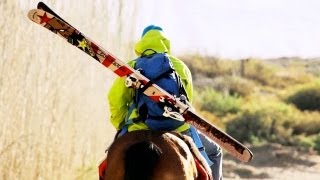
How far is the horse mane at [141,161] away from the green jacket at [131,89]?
0.78 metres

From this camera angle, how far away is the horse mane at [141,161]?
4578mm

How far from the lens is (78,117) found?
7793 millimetres

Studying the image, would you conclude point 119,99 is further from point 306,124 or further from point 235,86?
point 235,86

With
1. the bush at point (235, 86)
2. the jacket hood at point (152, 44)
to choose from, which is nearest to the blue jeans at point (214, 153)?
the jacket hood at point (152, 44)

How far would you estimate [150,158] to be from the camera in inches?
181

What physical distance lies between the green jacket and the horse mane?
0.78 m

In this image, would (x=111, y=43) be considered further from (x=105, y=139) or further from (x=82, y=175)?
(x=82, y=175)

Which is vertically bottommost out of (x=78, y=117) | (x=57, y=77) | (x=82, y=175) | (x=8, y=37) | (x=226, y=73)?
(x=226, y=73)

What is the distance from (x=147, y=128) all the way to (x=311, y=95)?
76.4ft

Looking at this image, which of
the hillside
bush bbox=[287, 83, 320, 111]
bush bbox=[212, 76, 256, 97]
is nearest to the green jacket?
the hillside

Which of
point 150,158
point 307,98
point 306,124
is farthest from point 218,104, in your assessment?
point 150,158

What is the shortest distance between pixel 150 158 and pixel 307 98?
2376cm

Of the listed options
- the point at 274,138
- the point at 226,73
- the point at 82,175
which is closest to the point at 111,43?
the point at 82,175

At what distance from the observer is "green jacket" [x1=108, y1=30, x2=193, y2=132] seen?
5.57 meters
